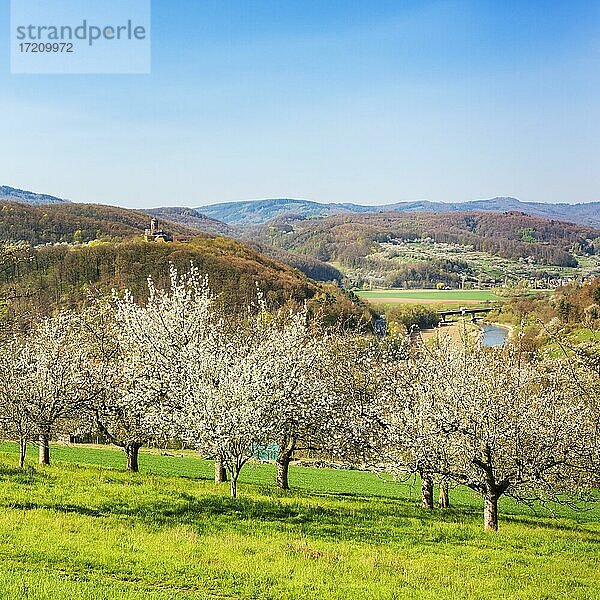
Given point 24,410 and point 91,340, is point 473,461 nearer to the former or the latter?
point 24,410

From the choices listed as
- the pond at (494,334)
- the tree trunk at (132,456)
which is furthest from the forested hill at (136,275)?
the tree trunk at (132,456)

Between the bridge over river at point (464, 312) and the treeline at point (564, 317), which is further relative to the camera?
the bridge over river at point (464, 312)

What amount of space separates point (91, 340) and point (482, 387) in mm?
21502

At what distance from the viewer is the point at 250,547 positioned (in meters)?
15.2

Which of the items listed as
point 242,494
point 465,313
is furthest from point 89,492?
point 465,313

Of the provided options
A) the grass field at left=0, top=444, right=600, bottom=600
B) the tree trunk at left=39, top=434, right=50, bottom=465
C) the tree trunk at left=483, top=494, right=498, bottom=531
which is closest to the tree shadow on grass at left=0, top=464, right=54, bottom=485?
the grass field at left=0, top=444, right=600, bottom=600

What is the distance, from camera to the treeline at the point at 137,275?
103 meters

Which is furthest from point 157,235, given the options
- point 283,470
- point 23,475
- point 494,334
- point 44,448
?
point 23,475

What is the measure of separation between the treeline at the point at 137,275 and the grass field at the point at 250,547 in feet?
254

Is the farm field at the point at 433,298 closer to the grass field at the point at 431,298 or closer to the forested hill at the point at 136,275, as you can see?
the grass field at the point at 431,298

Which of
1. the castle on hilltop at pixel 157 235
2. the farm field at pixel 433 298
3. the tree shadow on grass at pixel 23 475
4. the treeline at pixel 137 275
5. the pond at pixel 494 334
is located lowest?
the pond at pixel 494 334

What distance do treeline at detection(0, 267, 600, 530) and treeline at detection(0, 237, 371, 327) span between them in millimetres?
70711

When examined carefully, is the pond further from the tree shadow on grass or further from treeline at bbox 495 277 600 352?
the tree shadow on grass

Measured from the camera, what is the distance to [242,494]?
22.0m
